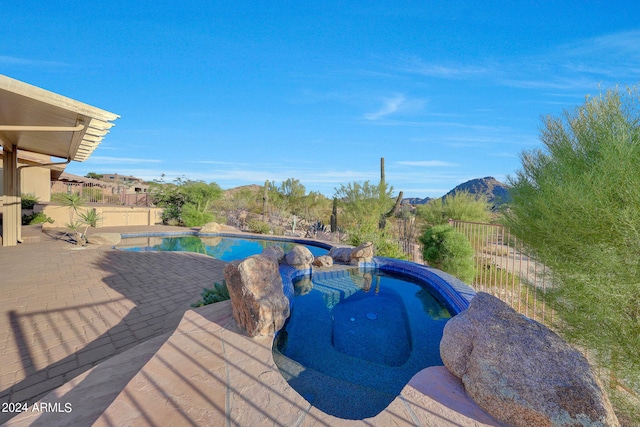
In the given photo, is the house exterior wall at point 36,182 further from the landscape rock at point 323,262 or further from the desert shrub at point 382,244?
the desert shrub at point 382,244

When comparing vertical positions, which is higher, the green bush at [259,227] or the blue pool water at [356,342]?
the green bush at [259,227]

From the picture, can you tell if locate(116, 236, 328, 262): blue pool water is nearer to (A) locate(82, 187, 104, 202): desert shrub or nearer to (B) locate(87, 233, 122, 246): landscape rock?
(B) locate(87, 233, 122, 246): landscape rock

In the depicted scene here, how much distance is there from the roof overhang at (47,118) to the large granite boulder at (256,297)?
355 cm

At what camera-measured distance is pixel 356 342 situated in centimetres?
346

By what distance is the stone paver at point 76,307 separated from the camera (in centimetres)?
255

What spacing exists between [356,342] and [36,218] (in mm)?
16555

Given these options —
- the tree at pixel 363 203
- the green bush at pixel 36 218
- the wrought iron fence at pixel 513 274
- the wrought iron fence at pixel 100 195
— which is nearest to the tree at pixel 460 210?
the tree at pixel 363 203

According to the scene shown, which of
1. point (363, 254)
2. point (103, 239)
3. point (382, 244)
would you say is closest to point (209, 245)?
point (103, 239)

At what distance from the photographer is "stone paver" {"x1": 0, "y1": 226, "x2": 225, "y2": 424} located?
8.38 ft

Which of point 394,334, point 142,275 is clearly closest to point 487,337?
point 394,334

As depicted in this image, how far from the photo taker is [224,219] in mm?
17594

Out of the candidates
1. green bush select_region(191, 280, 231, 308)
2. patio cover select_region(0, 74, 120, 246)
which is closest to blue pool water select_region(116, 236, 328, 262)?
patio cover select_region(0, 74, 120, 246)

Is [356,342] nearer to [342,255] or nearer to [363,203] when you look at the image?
[342,255]

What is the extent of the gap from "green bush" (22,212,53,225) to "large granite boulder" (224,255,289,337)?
594 inches
